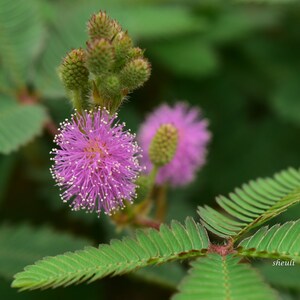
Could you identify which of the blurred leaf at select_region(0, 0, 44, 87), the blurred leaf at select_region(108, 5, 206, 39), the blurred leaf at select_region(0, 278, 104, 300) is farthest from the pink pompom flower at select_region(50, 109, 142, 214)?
the blurred leaf at select_region(108, 5, 206, 39)

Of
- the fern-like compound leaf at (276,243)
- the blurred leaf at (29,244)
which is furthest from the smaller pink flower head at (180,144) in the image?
the fern-like compound leaf at (276,243)

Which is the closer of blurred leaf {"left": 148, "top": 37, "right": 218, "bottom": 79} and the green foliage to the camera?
the green foliage

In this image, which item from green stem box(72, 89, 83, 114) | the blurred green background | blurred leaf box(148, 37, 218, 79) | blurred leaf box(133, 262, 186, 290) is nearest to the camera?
green stem box(72, 89, 83, 114)

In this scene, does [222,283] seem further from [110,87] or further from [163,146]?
[163,146]

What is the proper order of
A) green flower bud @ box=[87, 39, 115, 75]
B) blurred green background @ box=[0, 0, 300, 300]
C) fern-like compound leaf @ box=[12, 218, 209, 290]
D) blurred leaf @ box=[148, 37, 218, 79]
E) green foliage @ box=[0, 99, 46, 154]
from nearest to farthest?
fern-like compound leaf @ box=[12, 218, 209, 290] → green flower bud @ box=[87, 39, 115, 75] → green foliage @ box=[0, 99, 46, 154] → blurred green background @ box=[0, 0, 300, 300] → blurred leaf @ box=[148, 37, 218, 79]

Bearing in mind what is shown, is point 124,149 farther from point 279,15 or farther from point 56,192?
point 279,15

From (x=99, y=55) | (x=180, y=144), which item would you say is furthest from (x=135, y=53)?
(x=180, y=144)

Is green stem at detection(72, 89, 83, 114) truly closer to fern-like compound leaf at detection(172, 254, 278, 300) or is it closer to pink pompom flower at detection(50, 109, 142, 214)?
pink pompom flower at detection(50, 109, 142, 214)
